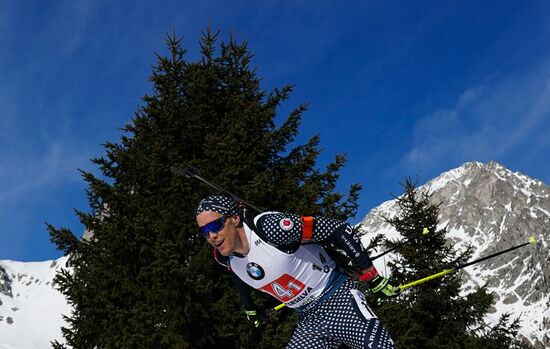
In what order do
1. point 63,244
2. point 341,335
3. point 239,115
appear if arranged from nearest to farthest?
point 341,335 → point 63,244 → point 239,115

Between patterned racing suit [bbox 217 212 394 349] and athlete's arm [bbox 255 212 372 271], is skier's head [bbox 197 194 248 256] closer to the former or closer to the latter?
patterned racing suit [bbox 217 212 394 349]

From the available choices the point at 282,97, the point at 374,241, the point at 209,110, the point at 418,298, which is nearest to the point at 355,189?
the point at 374,241

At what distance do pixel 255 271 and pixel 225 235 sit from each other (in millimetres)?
448

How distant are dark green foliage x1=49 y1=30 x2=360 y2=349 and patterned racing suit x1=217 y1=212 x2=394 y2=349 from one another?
12.1 feet

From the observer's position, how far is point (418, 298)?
15.9 metres

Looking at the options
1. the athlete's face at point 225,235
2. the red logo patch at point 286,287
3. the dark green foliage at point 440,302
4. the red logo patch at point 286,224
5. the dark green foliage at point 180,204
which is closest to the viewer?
the red logo patch at point 286,224

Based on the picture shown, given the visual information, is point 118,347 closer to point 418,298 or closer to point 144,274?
point 144,274

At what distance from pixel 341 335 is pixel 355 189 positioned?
18.8 ft

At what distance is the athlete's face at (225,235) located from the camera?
4.67 metres

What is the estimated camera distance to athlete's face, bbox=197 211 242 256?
4672 mm

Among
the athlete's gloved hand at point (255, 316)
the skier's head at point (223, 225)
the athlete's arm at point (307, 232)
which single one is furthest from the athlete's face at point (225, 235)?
the athlete's gloved hand at point (255, 316)

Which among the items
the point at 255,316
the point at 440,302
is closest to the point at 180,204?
the point at 255,316

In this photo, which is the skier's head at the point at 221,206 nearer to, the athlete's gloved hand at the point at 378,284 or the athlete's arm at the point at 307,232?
the athlete's arm at the point at 307,232

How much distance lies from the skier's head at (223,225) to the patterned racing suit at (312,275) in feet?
0.30
